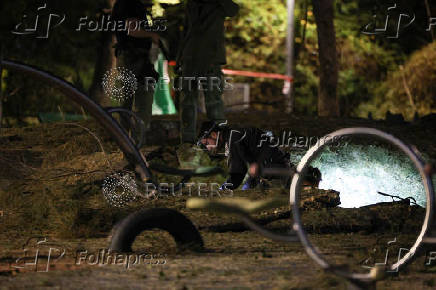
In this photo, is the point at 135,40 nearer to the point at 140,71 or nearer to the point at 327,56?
the point at 140,71

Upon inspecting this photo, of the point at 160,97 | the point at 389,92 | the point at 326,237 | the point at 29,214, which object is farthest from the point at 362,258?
the point at 389,92

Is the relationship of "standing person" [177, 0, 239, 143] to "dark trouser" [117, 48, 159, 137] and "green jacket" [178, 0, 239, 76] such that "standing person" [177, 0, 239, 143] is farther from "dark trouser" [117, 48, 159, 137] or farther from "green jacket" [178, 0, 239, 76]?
"dark trouser" [117, 48, 159, 137]

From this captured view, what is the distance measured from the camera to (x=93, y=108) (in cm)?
587

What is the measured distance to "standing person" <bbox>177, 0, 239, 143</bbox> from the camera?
9953 millimetres

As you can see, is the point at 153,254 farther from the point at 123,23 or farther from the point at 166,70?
the point at 166,70

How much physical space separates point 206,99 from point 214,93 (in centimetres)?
11

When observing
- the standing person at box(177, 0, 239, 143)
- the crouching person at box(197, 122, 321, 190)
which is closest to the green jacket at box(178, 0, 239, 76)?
the standing person at box(177, 0, 239, 143)

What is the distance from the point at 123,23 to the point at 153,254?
4248 millimetres

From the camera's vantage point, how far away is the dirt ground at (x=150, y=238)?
214 inches

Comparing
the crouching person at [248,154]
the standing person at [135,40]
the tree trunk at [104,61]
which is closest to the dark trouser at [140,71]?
the standing person at [135,40]

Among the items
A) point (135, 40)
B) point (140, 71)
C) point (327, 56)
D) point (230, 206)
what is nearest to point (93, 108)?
point (230, 206)

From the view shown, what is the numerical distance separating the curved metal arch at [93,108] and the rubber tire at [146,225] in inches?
9.6

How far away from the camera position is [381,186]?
35.7 feet

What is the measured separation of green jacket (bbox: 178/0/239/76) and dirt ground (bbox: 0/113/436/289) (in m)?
1.03
